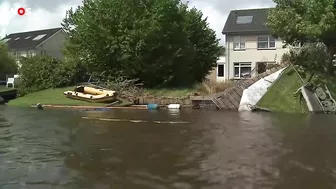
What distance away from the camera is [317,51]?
31391mm

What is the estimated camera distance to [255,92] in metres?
28.9

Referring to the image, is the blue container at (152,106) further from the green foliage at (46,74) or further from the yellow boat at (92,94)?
the green foliage at (46,74)

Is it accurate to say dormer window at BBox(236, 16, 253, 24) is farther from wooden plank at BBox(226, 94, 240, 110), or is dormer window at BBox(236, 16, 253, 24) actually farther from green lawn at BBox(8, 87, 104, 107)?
green lawn at BBox(8, 87, 104, 107)

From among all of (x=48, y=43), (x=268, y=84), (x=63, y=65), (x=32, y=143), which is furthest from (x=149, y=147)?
(x=48, y=43)

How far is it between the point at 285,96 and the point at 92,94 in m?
13.2

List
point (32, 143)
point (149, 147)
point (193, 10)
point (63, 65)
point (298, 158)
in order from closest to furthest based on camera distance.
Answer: point (298, 158) → point (149, 147) → point (32, 143) → point (63, 65) → point (193, 10)

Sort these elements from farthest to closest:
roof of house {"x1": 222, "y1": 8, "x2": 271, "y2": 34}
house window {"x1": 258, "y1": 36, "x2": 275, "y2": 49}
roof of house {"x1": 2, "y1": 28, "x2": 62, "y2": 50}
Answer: roof of house {"x1": 2, "y1": 28, "x2": 62, "y2": 50} → roof of house {"x1": 222, "y1": 8, "x2": 271, "y2": 34} → house window {"x1": 258, "y1": 36, "x2": 275, "y2": 49}

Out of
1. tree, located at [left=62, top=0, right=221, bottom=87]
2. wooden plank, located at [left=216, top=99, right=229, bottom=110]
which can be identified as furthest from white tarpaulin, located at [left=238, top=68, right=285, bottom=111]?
tree, located at [left=62, top=0, right=221, bottom=87]

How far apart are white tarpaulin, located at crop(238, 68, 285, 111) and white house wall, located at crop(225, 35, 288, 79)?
49.8ft

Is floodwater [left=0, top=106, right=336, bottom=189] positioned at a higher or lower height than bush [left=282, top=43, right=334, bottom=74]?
lower

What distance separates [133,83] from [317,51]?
13.4 metres

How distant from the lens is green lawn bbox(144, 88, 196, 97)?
106 feet

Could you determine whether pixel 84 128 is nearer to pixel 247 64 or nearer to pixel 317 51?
pixel 317 51

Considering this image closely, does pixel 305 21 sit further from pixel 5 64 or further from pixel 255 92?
pixel 5 64
